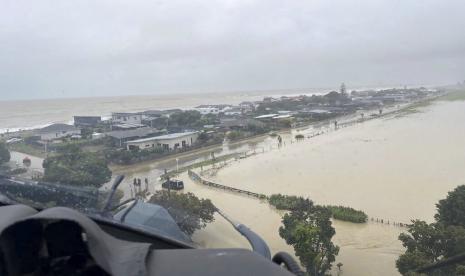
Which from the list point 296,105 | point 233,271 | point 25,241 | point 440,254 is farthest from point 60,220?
point 296,105

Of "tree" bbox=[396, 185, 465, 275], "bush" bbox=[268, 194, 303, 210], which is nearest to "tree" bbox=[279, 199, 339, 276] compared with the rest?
"tree" bbox=[396, 185, 465, 275]

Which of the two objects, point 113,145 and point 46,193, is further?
point 113,145

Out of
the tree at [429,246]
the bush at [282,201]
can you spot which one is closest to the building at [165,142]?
the bush at [282,201]

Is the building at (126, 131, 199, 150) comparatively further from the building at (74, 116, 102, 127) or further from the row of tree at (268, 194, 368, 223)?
the building at (74, 116, 102, 127)

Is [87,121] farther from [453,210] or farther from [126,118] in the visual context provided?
[453,210]

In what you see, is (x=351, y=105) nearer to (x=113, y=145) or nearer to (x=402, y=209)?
(x=113, y=145)

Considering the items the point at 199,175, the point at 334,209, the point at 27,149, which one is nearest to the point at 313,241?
the point at 334,209
